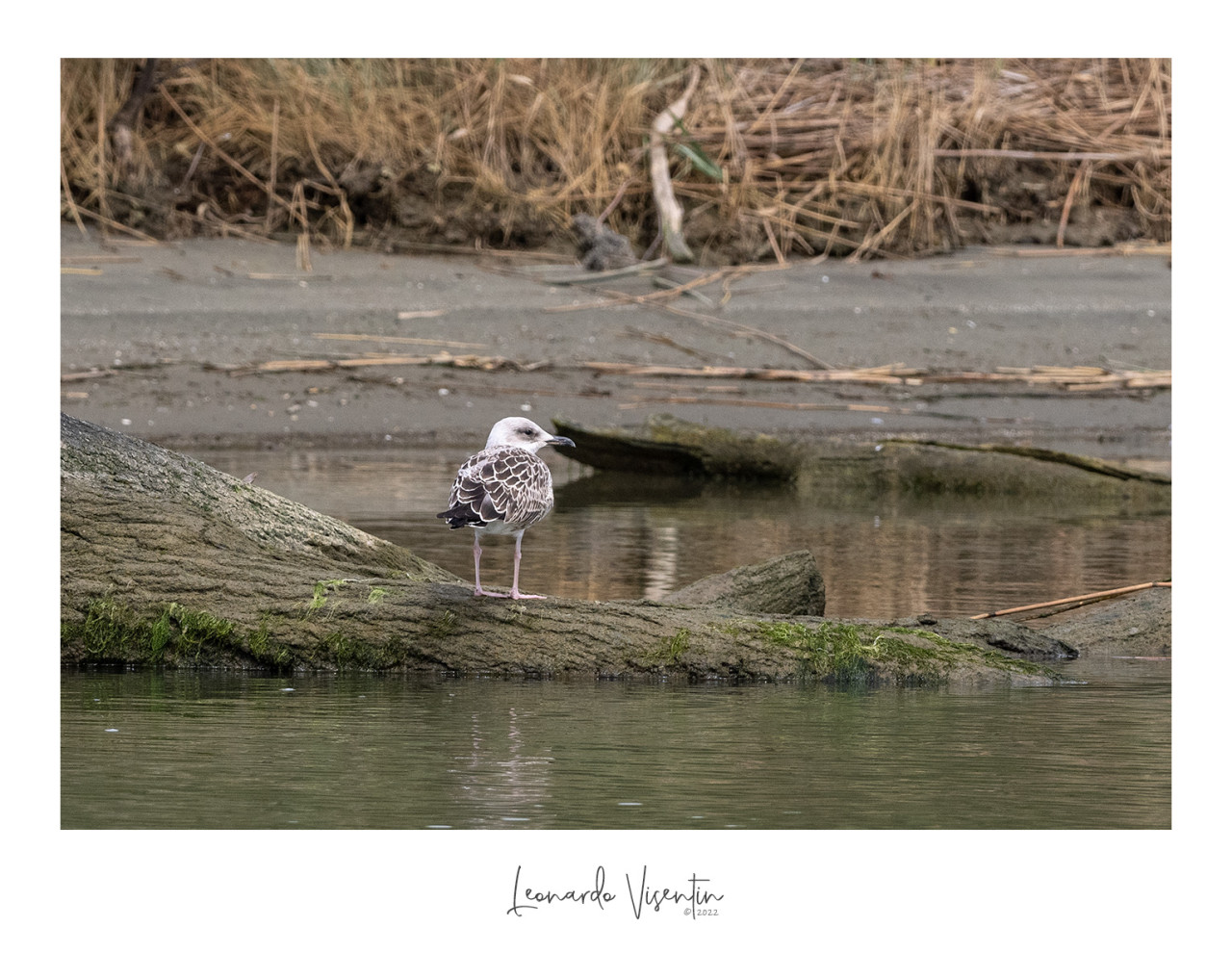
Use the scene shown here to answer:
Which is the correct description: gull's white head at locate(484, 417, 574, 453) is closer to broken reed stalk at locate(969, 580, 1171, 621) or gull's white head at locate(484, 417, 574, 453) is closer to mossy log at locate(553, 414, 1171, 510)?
broken reed stalk at locate(969, 580, 1171, 621)

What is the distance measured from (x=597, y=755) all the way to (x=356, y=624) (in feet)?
5.86

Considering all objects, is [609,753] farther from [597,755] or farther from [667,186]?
[667,186]

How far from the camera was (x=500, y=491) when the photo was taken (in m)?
6.63

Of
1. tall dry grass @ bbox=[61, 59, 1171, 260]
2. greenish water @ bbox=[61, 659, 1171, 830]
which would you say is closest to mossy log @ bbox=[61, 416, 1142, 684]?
greenish water @ bbox=[61, 659, 1171, 830]

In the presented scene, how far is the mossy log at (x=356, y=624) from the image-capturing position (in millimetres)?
7344

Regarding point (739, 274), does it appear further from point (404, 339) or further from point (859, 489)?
point (859, 489)

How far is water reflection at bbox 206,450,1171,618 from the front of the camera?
412 inches

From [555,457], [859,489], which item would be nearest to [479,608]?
[859,489]

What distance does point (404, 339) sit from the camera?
1977cm

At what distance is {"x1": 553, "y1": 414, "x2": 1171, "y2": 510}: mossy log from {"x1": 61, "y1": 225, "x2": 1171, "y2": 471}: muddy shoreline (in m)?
2.36

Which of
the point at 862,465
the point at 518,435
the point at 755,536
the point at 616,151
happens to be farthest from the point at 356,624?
the point at 616,151

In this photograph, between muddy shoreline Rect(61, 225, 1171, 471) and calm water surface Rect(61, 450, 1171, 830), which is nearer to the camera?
calm water surface Rect(61, 450, 1171, 830)

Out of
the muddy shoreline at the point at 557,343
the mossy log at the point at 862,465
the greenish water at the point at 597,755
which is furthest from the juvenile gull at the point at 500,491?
the muddy shoreline at the point at 557,343

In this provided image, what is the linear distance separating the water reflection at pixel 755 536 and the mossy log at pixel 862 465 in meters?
0.20
